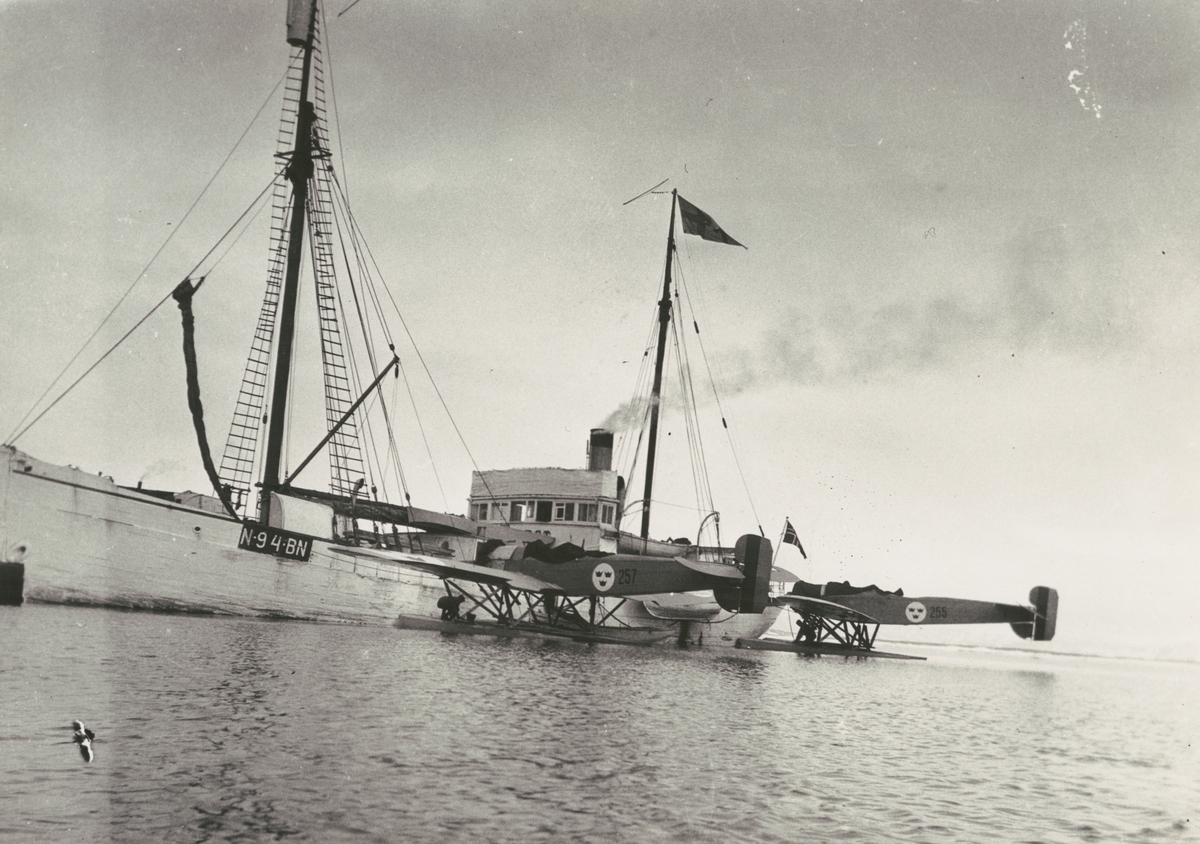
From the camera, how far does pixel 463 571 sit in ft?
107

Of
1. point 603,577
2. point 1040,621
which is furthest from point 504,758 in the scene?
point 1040,621

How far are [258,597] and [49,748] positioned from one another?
2452 cm

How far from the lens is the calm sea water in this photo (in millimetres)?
7980

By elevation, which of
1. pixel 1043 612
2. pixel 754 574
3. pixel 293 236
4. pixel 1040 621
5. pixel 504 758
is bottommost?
pixel 1040 621

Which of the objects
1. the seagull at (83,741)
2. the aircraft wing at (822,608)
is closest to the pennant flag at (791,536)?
the aircraft wing at (822,608)

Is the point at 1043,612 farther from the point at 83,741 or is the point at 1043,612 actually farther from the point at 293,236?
the point at 83,741

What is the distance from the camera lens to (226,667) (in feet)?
53.5

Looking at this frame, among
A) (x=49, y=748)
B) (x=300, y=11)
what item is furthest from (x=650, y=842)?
(x=300, y=11)

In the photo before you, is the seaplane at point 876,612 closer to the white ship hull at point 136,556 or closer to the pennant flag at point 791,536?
the pennant flag at point 791,536

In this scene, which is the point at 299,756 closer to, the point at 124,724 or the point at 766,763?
the point at 124,724

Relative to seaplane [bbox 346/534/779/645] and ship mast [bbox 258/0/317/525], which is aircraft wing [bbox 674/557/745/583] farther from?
ship mast [bbox 258/0/317/525]

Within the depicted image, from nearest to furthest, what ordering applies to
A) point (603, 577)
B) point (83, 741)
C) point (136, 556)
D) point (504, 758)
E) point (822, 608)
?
point (83, 741)
point (504, 758)
point (136, 556)
point (603, 577)
point (822, 608)

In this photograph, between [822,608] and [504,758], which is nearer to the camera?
[504,758]

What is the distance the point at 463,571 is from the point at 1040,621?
1195 inches
